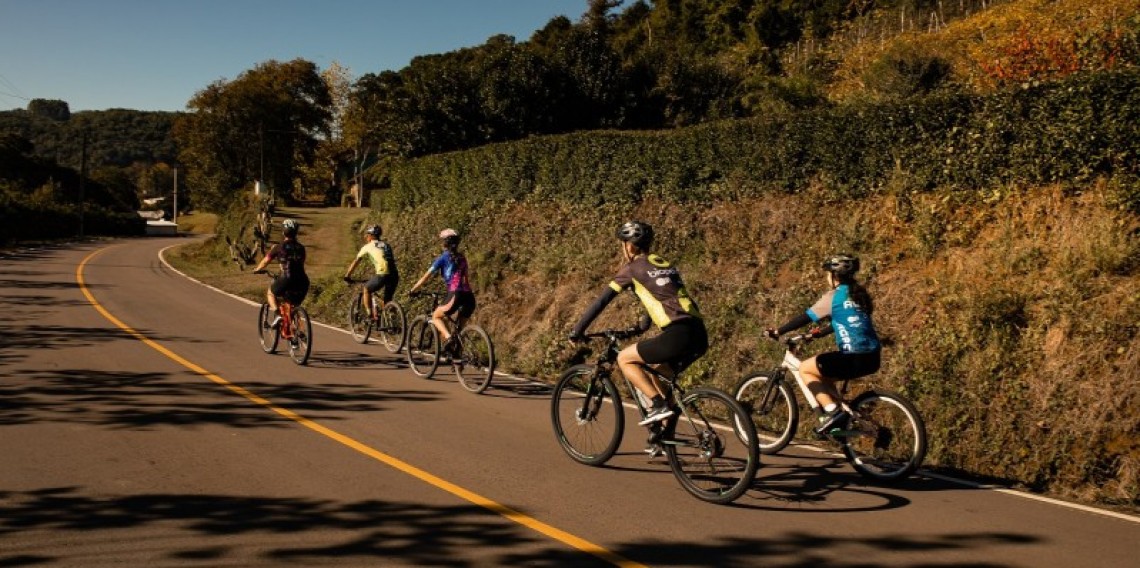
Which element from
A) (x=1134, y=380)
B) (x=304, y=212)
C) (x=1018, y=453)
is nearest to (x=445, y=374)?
(x=1018, y=453)

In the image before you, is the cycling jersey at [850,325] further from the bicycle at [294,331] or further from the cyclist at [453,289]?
the bicycle at [294,331]

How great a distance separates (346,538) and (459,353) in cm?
607

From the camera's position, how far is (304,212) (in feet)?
184

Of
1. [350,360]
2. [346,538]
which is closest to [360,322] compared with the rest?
[350,360]

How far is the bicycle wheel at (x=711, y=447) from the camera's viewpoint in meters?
6.04

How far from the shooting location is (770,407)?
26.9 feet

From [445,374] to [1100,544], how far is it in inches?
334

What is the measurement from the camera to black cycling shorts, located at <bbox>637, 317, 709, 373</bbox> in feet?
21.5

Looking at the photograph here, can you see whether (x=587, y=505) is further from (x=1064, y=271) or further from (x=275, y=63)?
(x=275, y=63)

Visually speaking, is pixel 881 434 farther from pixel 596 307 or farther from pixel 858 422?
pixel 596 307

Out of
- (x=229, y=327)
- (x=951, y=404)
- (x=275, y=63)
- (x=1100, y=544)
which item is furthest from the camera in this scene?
(x=275, y=63)

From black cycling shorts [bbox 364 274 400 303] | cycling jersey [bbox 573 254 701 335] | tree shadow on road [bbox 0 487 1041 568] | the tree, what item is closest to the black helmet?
cycling jersey [bbox 573 254 701 335]

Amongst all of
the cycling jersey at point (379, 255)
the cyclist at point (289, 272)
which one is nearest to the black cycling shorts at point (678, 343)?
the cyclist at point (289, 272)

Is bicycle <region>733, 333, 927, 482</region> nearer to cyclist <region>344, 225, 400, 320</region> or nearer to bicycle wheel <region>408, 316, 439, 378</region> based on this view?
bicycle wheel <region>408, 316, 439, 378</region>
